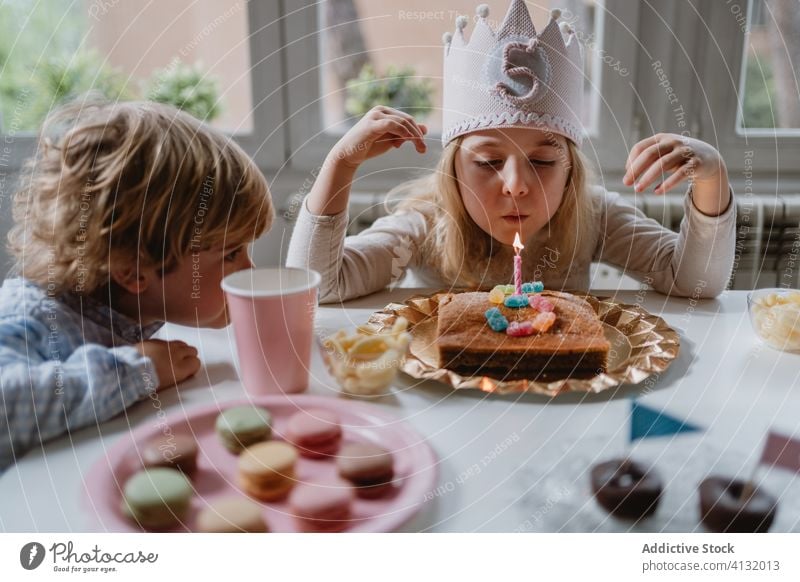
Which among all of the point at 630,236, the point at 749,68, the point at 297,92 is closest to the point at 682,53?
the point at 749,68

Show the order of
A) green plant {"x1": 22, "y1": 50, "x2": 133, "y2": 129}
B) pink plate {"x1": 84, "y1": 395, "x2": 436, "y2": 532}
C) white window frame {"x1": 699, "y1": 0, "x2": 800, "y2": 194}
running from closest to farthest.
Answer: pink plate {"x1": 84, "y1": 395, "x2": 436, "y2": 532}
green plant {"x1": 22, "y1": 50, "x2": 133, "y2": 129}
white window frame {"x1": 699, "y1": 0, "x2": 800, "y2": 194}

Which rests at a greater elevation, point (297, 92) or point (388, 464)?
point (297, 92)

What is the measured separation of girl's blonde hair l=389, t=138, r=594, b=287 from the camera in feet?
1.86

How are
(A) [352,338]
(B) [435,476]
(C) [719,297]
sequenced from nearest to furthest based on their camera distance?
(B) [435,476] → (A) [352,338] → (C) [719,297]

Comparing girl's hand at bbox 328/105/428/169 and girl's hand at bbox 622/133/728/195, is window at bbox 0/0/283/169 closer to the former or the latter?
girl's hand at bbox 328/105/428/169

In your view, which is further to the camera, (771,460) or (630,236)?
(630,236)

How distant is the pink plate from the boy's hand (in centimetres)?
4

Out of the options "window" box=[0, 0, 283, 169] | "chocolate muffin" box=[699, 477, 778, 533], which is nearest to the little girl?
"window" box=[0, 0, 283, 169]

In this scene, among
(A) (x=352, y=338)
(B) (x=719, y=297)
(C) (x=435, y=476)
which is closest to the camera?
(C) (x=435, y=476)

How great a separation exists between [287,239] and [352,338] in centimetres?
9

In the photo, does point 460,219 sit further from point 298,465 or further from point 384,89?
point 298,465

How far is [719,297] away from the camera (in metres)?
0.56

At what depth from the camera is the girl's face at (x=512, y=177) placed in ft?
1.70
